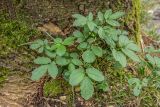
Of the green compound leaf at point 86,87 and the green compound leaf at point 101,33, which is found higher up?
the green compound leaf at point 101,33

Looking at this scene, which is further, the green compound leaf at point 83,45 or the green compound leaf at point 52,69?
the green compound leaf at point 83,45

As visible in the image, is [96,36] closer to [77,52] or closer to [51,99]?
[77,52]

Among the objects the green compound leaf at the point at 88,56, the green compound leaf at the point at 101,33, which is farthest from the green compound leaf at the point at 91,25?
the green compound leaf at the point at 88,56

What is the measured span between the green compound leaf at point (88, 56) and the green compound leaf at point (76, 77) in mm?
74

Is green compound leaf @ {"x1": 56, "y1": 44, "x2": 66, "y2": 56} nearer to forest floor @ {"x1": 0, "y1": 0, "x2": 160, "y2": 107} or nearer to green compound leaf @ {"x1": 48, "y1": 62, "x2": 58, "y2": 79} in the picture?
green compound leaf @ {"x1": 48, "y1": 62, "x2": 58, "y2": 79}

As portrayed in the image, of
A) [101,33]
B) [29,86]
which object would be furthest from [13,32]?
[101,33]

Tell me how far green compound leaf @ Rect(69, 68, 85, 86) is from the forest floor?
295 millimetres

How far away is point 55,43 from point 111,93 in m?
0.51

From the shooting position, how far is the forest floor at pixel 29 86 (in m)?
2.15

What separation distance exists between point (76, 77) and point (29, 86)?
1.41ft

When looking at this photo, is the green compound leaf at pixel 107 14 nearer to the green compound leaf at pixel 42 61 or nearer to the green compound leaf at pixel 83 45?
the green compound leaf at pixel 83 45

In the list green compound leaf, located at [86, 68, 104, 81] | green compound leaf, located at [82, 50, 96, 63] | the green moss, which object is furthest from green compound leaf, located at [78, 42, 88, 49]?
the green moss

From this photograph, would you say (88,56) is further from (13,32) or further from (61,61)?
(13,32)

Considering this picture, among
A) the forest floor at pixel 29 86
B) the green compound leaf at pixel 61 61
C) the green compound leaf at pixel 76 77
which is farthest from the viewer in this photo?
the forest floor at pixel 29 86
